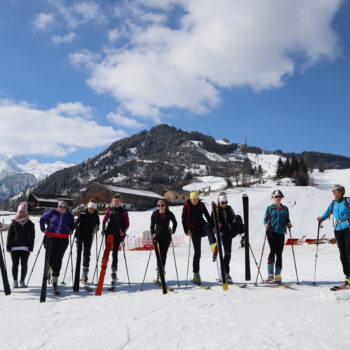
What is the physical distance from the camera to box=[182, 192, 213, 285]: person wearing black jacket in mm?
7146

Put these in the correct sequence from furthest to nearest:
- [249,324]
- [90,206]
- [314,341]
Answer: [90,206] → [249,324] → [314,341]

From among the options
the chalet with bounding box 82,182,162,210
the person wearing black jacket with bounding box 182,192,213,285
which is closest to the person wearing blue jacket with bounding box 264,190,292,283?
the person wearing black jacket with bounding box 182,192,213,285

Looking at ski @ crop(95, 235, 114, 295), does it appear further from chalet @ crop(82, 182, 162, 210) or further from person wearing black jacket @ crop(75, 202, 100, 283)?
chalet @ crop(82, 182, 162, 210)

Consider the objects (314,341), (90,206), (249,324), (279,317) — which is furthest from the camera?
(90,206)

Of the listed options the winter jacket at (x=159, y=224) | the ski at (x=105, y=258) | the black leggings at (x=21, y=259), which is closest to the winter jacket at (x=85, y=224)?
the ski at (x=105, y=258)

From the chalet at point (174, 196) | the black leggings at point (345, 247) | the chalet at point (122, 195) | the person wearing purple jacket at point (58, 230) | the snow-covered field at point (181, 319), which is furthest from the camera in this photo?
the chalet at point (174, 196)

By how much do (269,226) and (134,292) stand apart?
333cm

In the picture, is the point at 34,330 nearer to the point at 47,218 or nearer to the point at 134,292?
the point at 134,292

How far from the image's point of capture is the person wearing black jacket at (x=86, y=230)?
7621 millimetres

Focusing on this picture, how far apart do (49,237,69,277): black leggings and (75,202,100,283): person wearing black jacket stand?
1.33ft

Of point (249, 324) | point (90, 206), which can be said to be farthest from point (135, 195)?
point (249, 324)

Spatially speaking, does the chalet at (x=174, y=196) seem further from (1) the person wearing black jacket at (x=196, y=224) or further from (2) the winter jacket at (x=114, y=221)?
(1) the person wearing black jacket at (x=196, y=224)

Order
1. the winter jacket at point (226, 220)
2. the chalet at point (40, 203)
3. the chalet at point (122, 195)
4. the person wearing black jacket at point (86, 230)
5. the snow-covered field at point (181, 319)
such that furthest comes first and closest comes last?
1. the chalet at point (122, 195)
2. the chalet at point (40, 203)
3. the person wearing black jacket at point (86, 230)
4. the winter jacket at point (226, 220)
5. the snow-covered field at point (181, 319)

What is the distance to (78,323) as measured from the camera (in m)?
4.38
